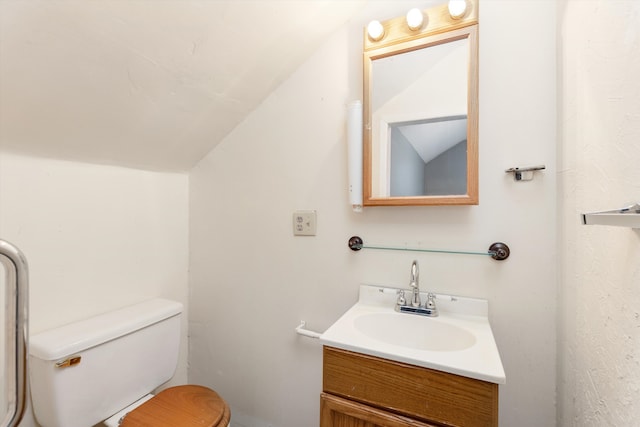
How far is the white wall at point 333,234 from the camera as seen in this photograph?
40.3 inches

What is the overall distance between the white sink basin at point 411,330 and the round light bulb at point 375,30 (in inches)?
42.3

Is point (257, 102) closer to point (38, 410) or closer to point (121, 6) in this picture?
point (121, 6)

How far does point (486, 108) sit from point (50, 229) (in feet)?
5.41

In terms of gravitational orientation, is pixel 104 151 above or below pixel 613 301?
above

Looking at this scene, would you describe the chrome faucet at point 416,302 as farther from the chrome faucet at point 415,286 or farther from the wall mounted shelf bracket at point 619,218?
the wall mounted shelf bracket at point 619,218

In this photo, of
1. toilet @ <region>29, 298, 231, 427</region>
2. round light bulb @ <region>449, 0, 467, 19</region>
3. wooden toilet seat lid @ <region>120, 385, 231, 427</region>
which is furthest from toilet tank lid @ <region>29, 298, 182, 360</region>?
round light bulb @ <region>449, 0, 467, 19</region>

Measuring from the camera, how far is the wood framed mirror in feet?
3.51

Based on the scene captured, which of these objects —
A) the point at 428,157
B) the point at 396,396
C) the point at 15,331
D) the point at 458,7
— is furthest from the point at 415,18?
the point at 15,331

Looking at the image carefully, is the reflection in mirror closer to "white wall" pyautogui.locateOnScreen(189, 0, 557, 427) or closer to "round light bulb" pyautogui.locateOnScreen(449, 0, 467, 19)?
"white wall" pyautogui.locateOnScreen(189, 0, 557, 427)

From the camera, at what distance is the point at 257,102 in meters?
1.46

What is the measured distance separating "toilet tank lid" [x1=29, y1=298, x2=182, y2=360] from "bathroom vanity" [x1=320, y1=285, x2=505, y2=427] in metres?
0.81

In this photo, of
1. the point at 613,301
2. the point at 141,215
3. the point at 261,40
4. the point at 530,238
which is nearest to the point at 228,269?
the point at 141,215

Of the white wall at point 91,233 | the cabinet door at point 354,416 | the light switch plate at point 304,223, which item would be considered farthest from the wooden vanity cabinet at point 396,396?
the white wall at point 91,233

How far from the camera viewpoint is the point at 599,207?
2.29 feet
